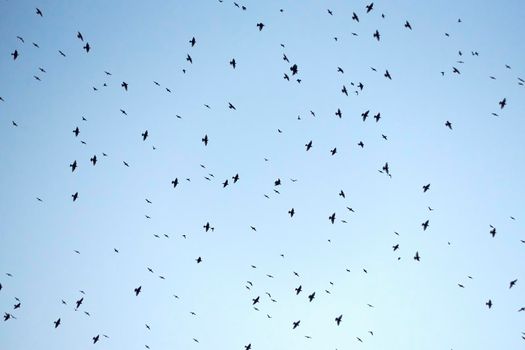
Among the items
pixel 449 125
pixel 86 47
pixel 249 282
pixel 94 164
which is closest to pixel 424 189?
pixel 449 125

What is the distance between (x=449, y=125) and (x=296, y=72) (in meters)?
7.96

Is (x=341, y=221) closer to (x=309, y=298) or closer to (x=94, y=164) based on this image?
(x=309, y=298)

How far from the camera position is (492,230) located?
947 inches

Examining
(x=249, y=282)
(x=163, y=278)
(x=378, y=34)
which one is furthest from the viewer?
(x=249, y=282)

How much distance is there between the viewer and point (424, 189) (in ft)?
78.8

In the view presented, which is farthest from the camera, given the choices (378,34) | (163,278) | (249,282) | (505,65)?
(249,282)

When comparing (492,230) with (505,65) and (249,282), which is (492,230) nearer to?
(505,65)

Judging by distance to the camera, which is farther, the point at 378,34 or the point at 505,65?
the point at 378,34

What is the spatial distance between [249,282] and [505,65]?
15.6 metres

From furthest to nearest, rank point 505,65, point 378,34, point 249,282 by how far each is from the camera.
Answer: point 249,282 < point 378,34 < point 505,65

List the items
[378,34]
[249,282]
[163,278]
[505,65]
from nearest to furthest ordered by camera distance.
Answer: [505,65] → [378,34] → [163,278] → [249,282]

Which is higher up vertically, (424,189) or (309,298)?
(424,189)

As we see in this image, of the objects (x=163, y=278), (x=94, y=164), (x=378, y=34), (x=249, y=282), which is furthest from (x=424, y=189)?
(x=94, y=164)

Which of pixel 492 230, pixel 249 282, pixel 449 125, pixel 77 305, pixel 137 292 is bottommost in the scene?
pixel 77 305
